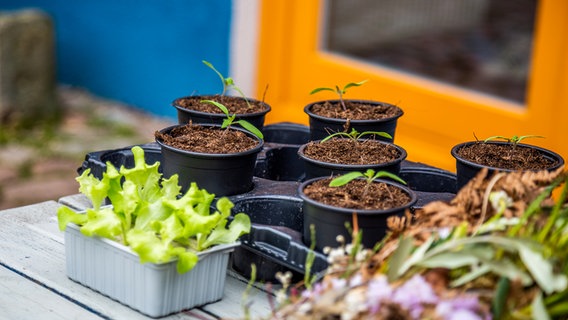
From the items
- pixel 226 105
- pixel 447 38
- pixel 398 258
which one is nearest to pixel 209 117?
pixel 226 105

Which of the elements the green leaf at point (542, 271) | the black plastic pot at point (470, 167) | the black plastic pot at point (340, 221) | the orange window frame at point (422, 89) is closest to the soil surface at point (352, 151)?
the black plastic pot at point (470, 167)

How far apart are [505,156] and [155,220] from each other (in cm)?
68

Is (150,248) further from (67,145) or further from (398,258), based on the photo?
(67,145)

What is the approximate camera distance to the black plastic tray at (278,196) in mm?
1524

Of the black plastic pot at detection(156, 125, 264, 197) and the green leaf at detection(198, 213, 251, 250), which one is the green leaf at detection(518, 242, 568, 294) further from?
the black plastic pot at detection(156, 125, 264, 197)

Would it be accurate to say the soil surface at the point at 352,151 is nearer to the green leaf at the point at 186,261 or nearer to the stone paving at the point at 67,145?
the green leaf at the point at 186,261

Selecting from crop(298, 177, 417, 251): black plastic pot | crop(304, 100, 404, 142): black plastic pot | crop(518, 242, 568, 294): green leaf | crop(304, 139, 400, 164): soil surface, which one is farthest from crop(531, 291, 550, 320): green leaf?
crop(304, 100, 404, 142): black plastic pot

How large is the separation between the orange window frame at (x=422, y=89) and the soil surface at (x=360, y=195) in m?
1.27

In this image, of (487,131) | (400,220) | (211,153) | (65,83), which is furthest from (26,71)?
(400,220)

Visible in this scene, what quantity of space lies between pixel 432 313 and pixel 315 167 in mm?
643

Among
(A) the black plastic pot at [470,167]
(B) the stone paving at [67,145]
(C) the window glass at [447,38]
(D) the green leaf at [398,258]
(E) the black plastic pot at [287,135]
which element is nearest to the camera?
(D) the green leaf at [398,258]

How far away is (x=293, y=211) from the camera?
173 cm

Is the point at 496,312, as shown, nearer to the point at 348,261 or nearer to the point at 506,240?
the point at 506,240

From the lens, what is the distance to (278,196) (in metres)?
1.74
